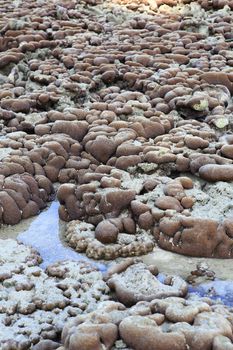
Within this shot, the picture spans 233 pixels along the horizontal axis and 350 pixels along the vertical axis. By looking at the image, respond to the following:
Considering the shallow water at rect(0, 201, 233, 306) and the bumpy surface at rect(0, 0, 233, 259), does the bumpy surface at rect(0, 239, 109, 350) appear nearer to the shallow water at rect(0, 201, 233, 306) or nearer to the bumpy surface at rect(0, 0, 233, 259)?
the shallow water at rect(0, 201, 233, 306)

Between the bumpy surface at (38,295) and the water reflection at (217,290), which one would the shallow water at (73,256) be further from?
the bumpy surface at (38,295)

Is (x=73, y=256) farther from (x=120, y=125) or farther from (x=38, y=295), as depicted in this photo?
(x=120, y=125)

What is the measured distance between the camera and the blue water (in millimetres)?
3385

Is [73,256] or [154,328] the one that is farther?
[73,256]

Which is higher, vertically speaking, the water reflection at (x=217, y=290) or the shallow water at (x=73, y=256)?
the water reflection at (x=217, y=290)

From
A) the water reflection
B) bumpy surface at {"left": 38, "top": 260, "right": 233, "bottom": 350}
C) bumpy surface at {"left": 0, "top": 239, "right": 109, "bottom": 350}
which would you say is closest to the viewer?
bumpy surface at {"left": 38, "top": 260, "right": 233, "bottom": 350}

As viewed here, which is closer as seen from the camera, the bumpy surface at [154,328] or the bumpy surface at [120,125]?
the bumpy surface at [154,328]

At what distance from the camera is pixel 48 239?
362cm

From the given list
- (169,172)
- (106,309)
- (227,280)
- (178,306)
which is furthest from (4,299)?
(169,172)

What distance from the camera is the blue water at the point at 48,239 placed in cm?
338

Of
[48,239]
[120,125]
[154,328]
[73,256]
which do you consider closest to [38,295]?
[73,256]

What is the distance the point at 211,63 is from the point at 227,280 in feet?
10.8

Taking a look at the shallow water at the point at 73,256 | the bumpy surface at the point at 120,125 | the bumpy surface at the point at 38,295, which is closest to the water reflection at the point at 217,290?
→ the shallow water at the point at 73,256

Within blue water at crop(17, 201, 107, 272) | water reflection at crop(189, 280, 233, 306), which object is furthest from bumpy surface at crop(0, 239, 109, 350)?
water reflection at crop(189, 280, 233, 306)
